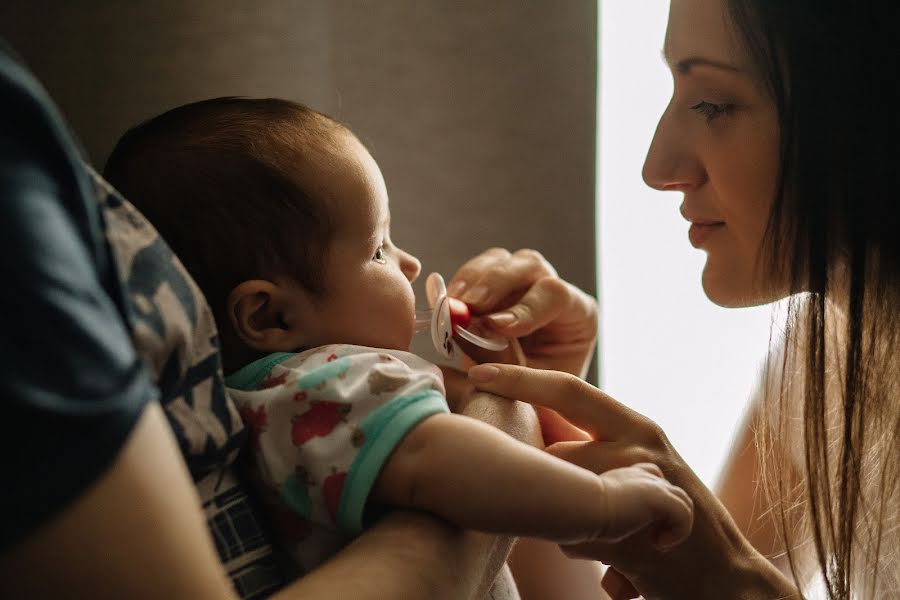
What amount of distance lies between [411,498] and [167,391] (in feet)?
0.63

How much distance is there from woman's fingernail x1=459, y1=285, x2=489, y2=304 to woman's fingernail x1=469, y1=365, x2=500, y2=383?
17 centimetres

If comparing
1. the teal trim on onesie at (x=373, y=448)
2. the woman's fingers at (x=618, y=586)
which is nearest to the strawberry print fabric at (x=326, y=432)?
the teal trim on onesie at (x=373, y=448)

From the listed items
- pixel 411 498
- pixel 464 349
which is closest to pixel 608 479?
pixel 411 498

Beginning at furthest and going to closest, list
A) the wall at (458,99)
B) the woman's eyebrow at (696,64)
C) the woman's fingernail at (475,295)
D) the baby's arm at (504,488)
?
the wall at (458,99), the woman's fingernail at (475,295), the woman's eyebrow at (696,64), the baby's arm at (504,488)

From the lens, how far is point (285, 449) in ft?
2.00

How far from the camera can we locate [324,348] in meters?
0.69

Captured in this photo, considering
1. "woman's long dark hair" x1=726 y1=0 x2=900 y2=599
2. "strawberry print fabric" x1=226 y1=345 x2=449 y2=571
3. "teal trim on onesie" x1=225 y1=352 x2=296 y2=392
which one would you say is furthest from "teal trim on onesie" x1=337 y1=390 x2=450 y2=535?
"woman's long dark hair" x1=726 y1=0 x2=900 y2=599

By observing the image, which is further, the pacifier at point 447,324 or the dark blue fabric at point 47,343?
the pacifier at point 447,324

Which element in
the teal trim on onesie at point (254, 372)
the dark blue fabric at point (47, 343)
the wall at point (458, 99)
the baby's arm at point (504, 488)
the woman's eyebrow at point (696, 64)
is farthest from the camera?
the wall at point (458, 99)

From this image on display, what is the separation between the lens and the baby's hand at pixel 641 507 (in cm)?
57

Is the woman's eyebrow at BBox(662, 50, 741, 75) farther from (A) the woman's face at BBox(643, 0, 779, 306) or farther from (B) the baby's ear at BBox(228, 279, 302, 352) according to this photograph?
(B) the baby's ear at BBox(228, 279, 302, 352)

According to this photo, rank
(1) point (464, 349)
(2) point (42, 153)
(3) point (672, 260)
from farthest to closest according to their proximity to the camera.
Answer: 1. (3) point (672, 260)
2. (1) point (464, 349)
3. (2) point (42, 153)

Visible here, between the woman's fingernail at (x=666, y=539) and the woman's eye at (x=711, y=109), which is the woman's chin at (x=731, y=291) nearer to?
the woman's eye at (x=711, y=109)

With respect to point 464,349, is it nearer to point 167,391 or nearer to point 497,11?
point 167,391
